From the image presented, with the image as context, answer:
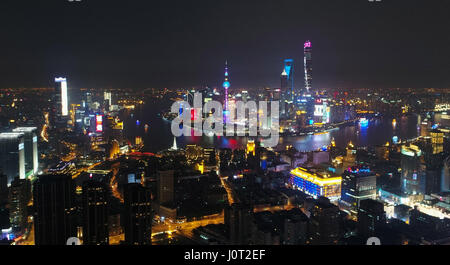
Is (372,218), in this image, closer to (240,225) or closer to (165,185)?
(240,225)

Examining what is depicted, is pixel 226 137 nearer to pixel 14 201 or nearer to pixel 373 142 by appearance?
pixel 373 142

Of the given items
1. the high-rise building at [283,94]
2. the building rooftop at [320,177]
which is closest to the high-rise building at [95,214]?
the building rooftop at [320,177]

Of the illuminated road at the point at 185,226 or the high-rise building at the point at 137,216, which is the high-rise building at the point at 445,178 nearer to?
the illuminated road at the point at 185,226

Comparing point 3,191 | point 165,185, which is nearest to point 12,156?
point 3,191

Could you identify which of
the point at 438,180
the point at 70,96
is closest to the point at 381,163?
the point at 438,180

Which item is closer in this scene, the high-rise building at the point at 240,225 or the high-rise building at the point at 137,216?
the high-rise building at the point at 137,216

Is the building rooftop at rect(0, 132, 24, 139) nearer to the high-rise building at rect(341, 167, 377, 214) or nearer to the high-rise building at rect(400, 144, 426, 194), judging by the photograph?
the high-rise building at rect(341, 167, 377, 214)
